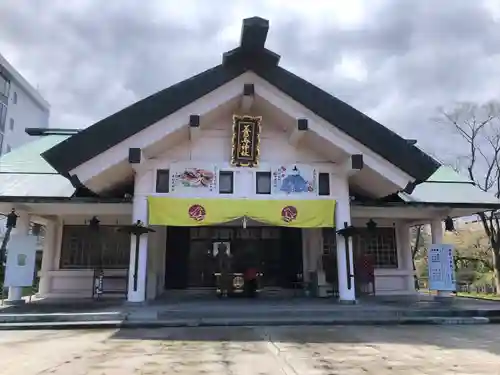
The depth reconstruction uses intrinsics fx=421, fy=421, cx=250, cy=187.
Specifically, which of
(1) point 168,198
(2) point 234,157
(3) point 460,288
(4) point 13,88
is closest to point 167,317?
(1) point 168,198

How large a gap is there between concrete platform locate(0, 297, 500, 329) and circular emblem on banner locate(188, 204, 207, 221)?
6.73 feet

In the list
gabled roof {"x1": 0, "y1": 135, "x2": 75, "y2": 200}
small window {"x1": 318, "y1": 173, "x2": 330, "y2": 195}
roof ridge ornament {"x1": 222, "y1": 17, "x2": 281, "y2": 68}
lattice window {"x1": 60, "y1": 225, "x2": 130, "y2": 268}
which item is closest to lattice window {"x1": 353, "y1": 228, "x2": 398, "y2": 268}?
small window {"x1": 318, "y1": 173, "x2": 330, "y2": 195}

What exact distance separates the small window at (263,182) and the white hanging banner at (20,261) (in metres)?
5.73

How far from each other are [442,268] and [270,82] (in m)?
6.59

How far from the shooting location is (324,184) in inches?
423

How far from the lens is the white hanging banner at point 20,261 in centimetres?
1024

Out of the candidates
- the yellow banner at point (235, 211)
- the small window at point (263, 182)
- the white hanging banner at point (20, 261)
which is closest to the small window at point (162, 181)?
the yellow banner at point (235, 211)

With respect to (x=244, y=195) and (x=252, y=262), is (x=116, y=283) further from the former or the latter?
(x=244, y=195)

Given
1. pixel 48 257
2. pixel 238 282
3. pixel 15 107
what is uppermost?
pixel 15 107

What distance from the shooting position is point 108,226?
12.7 m

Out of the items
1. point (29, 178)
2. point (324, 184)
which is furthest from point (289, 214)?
point (29, 178)

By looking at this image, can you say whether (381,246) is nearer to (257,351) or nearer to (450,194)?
(450,194)

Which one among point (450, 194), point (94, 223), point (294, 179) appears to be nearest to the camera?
point (294, 179)

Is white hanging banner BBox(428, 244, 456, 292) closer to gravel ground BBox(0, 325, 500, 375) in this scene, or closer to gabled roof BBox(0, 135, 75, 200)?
gravel ground BBox(0, 325, 500, 375)
